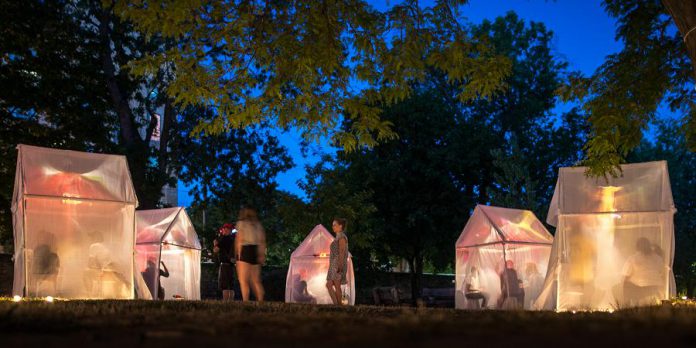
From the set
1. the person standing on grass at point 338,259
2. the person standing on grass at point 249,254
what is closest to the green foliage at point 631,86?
the person standing on grass at point 338,259

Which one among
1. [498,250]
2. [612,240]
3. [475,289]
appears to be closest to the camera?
[612,240]

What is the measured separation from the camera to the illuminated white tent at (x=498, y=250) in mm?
19344

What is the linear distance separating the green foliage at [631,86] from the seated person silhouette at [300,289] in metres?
11.5

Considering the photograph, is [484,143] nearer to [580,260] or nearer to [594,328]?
[580,260]

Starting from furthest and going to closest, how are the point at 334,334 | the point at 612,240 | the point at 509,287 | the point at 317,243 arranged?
the point at 317,243 → the point at 509,287 → the point at 612,240 → the point at 334,334

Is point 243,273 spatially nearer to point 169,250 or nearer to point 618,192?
point 618,192


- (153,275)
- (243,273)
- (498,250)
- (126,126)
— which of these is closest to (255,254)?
(243,273)

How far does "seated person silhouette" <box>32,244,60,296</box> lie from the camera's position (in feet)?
39.7

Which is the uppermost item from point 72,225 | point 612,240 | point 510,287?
point 72,225

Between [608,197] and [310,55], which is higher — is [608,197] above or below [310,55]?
below

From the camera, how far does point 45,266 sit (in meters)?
12.2

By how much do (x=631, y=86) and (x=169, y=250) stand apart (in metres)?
13.9

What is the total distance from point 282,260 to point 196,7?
3158 cm

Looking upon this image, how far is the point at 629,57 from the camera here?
12219 mm
